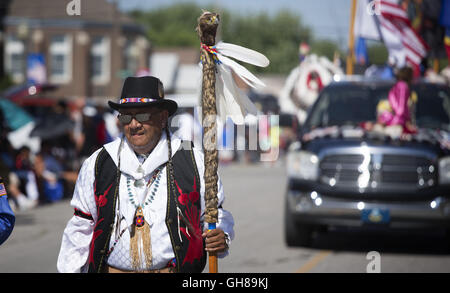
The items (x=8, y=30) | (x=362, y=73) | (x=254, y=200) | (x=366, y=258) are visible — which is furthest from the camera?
(x=8, y=30)

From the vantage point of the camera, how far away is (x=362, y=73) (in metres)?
15.2

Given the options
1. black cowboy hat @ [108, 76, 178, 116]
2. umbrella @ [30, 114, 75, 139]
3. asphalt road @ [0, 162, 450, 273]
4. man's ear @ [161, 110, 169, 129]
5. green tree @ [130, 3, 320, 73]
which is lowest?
asphalt road @ [0, 162, 450, 273]

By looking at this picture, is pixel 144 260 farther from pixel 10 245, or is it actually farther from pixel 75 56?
pixel 75 56

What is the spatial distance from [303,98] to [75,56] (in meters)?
38.6

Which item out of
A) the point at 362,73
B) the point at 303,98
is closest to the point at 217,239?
the point at 303,98

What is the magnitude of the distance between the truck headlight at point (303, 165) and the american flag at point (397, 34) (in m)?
5.04

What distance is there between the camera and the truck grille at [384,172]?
9516 mm

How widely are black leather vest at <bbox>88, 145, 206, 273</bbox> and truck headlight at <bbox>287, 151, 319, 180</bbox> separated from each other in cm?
571

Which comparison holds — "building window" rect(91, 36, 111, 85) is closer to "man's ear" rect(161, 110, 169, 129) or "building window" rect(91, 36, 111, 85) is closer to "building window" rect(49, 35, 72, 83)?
"building window" rect(49, 35, 72, 83)

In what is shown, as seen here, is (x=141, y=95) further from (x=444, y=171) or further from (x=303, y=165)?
(x=444, y=171)

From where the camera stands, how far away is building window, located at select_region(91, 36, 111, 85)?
50.9 metres

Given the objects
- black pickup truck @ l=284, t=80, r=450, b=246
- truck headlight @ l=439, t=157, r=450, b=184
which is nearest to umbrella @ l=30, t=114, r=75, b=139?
black pickup truck @ l=284, t=80, r=450, b=246

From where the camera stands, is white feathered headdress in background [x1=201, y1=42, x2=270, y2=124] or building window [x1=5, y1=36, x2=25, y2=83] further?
building window [x1=5, y1=36, x2=25, y2=83]

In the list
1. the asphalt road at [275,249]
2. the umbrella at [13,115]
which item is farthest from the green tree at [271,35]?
the asphalt road at [275,249]
